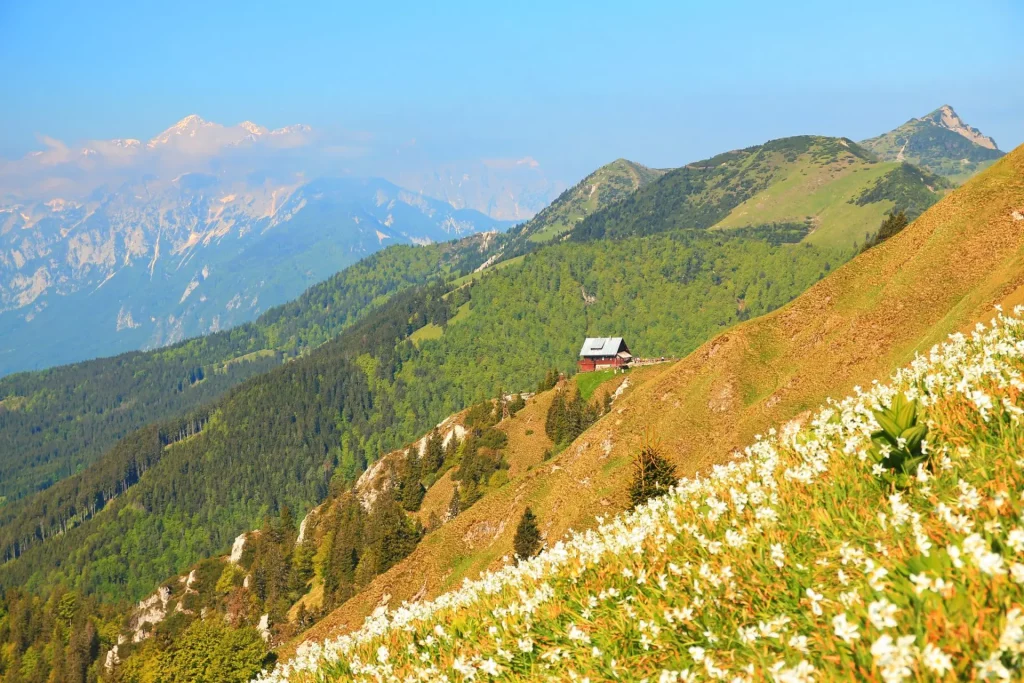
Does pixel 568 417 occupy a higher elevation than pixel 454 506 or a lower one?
higher

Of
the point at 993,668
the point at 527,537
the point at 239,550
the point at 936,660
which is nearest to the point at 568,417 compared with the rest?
the point at 527,537

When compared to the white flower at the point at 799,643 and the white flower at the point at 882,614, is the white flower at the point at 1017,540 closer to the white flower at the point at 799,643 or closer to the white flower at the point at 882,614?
the white flower at the point at 882,614

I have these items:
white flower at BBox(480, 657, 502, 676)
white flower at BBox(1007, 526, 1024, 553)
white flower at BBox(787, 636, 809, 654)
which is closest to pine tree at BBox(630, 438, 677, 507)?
white flower at BBox(480, 657, 502, 676)

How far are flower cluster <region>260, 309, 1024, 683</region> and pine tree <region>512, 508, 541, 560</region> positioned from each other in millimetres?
43624

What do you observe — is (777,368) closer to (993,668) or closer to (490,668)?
(490,668)

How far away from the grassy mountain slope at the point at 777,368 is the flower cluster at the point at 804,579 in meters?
38.7

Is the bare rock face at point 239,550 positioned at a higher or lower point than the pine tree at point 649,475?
lower

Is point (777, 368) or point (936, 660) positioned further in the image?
point (777, 368)

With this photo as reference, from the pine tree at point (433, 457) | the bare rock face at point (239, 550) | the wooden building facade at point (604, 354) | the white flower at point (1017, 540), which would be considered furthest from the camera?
the wooden building facade at point (604, 354)

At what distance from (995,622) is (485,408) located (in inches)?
6259

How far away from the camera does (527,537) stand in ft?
192

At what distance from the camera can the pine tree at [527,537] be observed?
185ft

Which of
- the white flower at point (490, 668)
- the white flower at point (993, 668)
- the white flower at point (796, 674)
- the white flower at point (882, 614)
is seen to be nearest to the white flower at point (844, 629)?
the white flower at point (882, 614)

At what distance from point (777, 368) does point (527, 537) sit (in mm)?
28468
